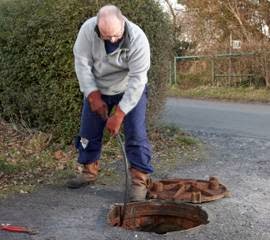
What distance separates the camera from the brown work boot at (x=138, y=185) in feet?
16.5

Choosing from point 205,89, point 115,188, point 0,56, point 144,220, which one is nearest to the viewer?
point 144,220

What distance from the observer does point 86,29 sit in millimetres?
4973

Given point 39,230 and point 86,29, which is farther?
point 86,29

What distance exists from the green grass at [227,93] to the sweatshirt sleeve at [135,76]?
1150 centimetres

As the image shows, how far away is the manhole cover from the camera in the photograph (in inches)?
197

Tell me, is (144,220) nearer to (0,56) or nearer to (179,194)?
(179,194)

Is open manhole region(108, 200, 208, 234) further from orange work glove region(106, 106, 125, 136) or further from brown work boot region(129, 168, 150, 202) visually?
orange work glove region(106, 106, 125, 136)

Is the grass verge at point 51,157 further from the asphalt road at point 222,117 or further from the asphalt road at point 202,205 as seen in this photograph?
the asphalt road at point 222,117

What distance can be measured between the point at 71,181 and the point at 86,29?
154 centimetres

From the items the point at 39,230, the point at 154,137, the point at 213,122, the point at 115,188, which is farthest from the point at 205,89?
the point at 39,230

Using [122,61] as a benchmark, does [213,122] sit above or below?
below

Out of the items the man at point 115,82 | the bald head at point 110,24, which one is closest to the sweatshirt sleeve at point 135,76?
the man at point 115,82

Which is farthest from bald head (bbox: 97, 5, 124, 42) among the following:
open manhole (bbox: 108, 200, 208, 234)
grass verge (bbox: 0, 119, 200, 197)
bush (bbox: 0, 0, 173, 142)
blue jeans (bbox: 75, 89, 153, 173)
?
bush (bbox: 0, 0, 173, 142)

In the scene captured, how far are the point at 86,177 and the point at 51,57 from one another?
2.01 metres
